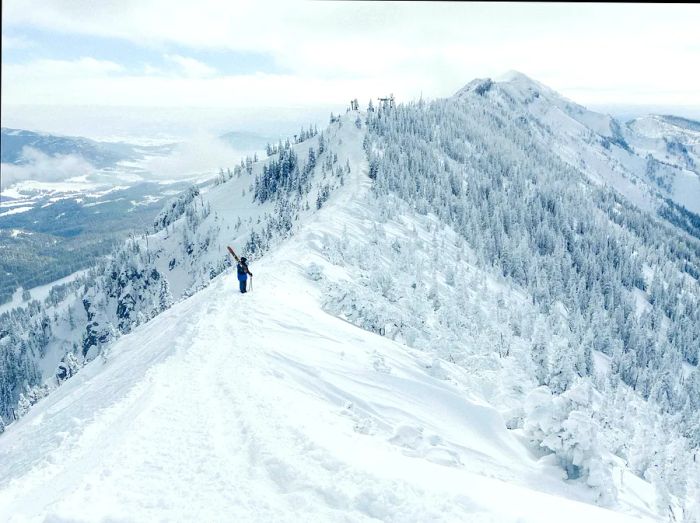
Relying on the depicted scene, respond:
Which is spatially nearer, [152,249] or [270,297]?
[270,297]

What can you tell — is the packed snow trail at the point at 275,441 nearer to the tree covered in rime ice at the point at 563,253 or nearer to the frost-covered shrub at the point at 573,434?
the frost-covered shrub at the point at 573,434

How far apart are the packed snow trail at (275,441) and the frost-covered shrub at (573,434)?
0.58m

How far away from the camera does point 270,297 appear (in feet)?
69.3

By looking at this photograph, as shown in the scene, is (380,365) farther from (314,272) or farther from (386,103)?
(386,103)

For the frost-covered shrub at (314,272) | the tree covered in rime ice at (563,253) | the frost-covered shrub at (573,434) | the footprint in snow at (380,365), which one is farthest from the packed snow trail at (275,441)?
the tree covered in rime ice at (563,253)

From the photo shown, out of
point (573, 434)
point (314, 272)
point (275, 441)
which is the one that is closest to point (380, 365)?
point (573, 434)

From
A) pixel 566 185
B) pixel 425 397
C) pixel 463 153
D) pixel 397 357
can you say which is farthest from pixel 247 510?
pixel 566 185

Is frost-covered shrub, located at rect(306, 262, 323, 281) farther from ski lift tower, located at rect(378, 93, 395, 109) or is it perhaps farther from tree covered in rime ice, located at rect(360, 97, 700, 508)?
ski lift tower, located at rect(378, 93, 395, 109)

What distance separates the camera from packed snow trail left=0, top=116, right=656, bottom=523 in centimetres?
732

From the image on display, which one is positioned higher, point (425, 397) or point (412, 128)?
point (412, 128)

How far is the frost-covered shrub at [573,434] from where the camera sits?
37.1 ft

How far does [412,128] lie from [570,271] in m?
54.9

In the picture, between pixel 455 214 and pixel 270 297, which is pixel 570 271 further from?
pixel 270 297

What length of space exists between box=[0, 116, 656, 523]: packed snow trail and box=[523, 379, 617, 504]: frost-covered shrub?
58 cm
